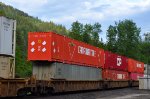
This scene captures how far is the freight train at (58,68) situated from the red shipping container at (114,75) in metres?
0.28

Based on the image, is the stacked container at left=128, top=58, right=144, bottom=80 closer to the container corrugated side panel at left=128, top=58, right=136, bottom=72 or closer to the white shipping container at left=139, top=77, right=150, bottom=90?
the container corrugated side panel at left=128, top=58, right=136, bottom=72

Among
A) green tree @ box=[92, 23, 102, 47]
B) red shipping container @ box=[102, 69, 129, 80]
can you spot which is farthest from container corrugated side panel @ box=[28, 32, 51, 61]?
green tree @ box=[92, 23, 102, 47]

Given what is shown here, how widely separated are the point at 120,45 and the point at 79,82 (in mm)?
72929

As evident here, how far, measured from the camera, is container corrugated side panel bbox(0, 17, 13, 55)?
55.4 ft

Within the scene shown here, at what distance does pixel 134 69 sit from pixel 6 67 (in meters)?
37.9

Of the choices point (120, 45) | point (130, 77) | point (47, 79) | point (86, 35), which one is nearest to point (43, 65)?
point (47, 79)

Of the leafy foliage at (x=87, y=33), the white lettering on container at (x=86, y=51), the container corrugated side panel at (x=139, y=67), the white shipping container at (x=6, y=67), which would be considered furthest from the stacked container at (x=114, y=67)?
the leafy foliage at (x=87, y=33)

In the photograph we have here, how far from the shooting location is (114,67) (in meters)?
41.4

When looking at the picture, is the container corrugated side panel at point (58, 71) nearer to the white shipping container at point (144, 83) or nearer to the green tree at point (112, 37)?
the white shipping container at point (144, 83)

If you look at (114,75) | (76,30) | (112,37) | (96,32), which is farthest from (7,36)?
(112,37)

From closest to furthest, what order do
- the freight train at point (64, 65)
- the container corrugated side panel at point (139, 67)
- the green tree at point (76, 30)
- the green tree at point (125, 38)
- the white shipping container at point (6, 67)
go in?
the white shipping container at point (6, 67)
the freight train at point (64, 65)
the container corrugated side panel at point (139, 67)
the green tree at point (76, 30)
the green tree at point (125, 38)

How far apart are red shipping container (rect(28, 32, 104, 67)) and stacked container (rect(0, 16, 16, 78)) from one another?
713 centimetres

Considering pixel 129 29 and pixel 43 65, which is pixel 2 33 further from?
pixel 129 29

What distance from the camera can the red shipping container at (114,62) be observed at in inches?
1544
